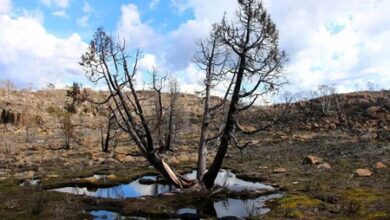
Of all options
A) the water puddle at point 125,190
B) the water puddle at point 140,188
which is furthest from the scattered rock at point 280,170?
the water puddle at point 125,190

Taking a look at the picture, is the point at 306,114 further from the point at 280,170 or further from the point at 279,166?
the point at 280,170

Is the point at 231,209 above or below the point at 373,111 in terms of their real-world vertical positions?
below

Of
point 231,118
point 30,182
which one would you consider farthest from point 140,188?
point 231,118

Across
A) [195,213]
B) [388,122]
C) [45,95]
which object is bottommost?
[195,213]

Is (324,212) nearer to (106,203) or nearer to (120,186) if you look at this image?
(106,203)

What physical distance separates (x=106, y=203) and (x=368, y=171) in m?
14.5

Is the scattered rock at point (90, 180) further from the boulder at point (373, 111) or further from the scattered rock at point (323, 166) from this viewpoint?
the boulder at point (373, 111)

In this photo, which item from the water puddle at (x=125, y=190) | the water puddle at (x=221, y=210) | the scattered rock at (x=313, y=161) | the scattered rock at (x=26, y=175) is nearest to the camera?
the water puddle at (x=221, y=210)

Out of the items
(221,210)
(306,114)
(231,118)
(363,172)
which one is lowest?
(221,210)

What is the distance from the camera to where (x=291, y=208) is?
1766cm

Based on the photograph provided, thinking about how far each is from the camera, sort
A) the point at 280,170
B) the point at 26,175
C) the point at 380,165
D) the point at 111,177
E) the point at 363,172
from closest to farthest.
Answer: the point at 363,172 → the point at 380,165 → the point at 111,177 → the point at 26,175 → the point at 280,170

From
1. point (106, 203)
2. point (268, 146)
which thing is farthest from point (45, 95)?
point (106, 203)

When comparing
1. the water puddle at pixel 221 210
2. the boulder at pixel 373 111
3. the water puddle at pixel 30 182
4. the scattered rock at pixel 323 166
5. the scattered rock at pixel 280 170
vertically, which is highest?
the boulder at pixel 373 111

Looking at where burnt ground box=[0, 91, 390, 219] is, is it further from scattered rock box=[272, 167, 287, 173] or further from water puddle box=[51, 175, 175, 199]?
water puddle box=[51, 175, 175, 199]
